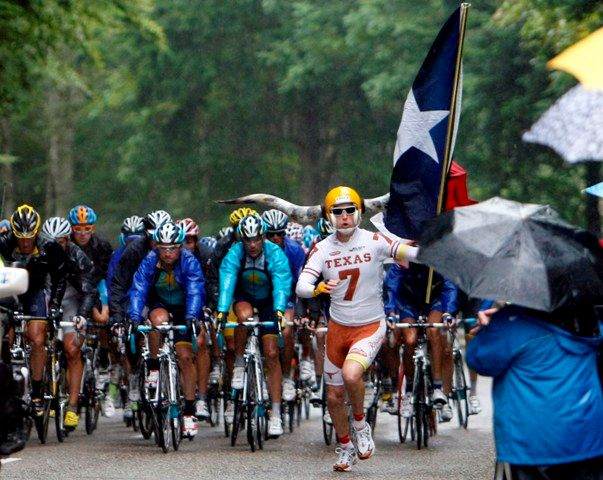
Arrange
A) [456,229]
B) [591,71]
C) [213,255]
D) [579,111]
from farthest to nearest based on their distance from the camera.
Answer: [213,255] → [456,229] → [579,111] → [591,71]

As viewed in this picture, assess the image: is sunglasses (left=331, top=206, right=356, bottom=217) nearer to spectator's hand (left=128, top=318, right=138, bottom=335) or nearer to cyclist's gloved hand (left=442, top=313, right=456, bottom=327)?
cyclist's gloved hand (left=442, top=313, right=456, bottom=327)

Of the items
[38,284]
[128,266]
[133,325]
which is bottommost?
[133,325]

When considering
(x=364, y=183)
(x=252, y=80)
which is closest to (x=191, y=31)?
(x=252, y=80)

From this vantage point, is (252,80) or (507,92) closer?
(507,92)

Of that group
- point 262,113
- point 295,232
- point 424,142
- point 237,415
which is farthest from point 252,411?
point 262,113

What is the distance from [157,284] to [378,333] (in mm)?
2902

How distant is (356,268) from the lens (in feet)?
39.3

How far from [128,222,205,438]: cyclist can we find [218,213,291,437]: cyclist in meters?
0.29

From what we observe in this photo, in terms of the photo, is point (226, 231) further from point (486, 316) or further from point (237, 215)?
point (486, 316)

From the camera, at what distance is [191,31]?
42.4m

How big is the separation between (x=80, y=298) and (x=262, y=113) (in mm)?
28916

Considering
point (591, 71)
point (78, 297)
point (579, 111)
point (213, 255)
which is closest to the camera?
point (591, 71)

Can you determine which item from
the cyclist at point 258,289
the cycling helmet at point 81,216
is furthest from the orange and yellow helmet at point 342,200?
the cycling helmet at point 81,216

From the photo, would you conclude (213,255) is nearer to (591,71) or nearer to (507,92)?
(591,71)
